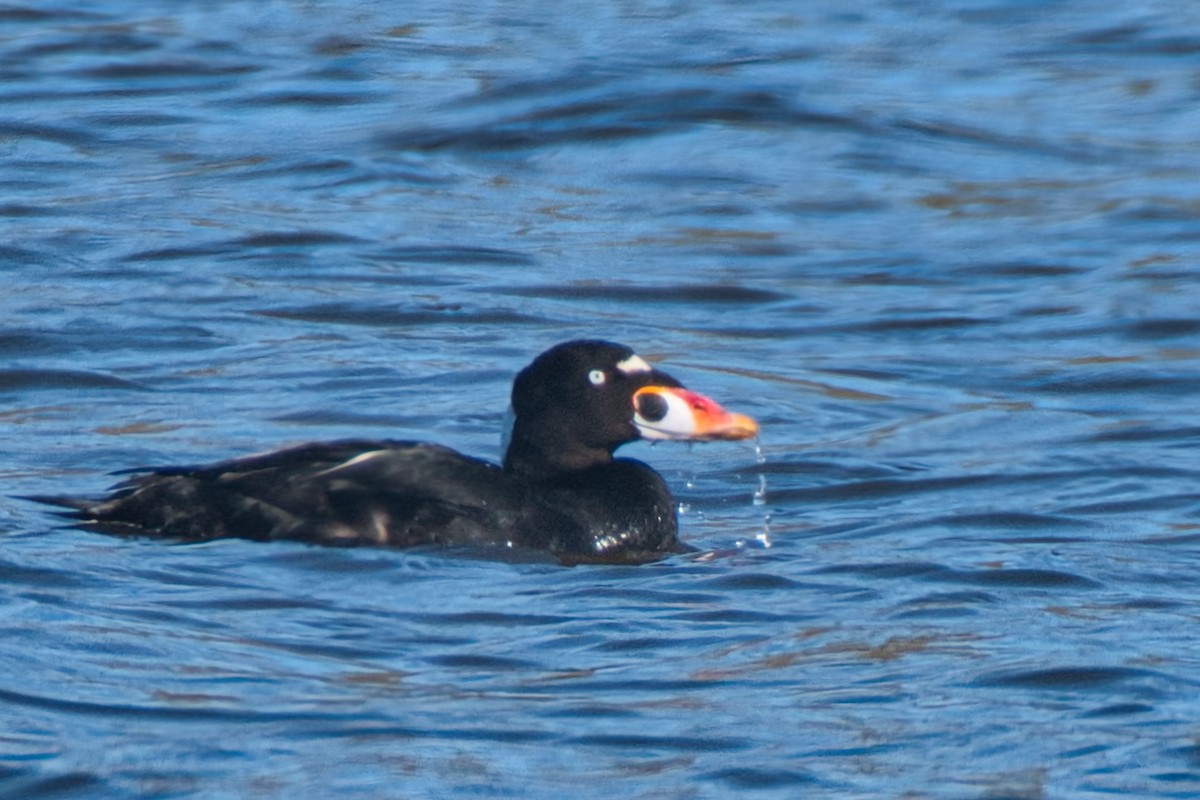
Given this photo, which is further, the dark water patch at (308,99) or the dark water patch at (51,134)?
the dark water patch at (308,99)

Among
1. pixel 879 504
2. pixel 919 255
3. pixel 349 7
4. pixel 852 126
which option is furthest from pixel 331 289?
pixel 349 7

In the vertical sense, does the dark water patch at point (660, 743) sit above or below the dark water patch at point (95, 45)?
below

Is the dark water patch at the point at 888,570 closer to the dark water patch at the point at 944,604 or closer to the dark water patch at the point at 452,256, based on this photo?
the dark water patch at the point at 944,604

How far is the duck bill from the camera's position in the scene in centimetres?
852

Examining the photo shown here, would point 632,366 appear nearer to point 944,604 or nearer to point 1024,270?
point 944,604

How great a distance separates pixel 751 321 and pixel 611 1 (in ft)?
28.7

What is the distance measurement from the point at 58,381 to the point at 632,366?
2.92m

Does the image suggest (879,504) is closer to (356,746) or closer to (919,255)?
(356,746)

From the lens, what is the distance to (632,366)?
856 centimetres

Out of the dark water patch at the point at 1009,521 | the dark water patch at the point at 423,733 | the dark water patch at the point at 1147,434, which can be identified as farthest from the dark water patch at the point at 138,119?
the dark water patch at the point at 423,733

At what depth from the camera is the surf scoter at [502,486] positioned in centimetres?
801

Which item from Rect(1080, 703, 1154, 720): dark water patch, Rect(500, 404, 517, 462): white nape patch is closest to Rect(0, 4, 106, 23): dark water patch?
Rect(500, 404, 517, 462): white nape patch

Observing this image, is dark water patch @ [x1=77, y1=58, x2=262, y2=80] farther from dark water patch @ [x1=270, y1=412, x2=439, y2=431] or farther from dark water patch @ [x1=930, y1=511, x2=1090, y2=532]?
dark water patch @ [x1=930, y1=511, x2=1090, y2=532]

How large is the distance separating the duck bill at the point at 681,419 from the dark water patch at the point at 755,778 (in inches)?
102
